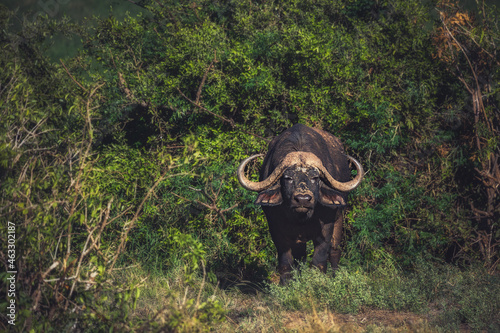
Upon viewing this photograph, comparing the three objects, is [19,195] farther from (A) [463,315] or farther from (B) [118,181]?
(A) [463,315]

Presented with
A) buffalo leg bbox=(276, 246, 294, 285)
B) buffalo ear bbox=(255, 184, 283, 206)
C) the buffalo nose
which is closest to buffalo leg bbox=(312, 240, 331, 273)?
buffalo leg bbox=(276, 246, 294, 285)

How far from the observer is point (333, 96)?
8484 millimetres

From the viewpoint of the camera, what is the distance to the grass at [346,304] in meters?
4.73

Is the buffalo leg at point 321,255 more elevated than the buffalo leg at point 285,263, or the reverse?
the buffalo leg at point 321,255

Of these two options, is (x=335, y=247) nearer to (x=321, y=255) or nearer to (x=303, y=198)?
(x=321, y=255)

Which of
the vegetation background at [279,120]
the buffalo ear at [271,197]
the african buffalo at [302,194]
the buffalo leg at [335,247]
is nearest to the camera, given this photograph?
the african buffalo at [302,194]

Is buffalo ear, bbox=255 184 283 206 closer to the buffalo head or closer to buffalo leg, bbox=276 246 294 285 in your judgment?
the buffalo head

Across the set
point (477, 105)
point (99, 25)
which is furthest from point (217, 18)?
point (477, 105)

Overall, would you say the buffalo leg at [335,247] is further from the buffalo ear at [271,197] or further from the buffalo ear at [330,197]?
the buffalo ear at [271,197]

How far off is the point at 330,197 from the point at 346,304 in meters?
1.22

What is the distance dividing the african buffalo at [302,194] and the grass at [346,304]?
509 millimetres

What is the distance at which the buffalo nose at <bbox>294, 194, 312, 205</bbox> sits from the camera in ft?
18.2

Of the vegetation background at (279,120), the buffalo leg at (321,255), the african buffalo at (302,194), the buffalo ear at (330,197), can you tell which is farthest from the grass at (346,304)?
the buffalo ear at (330,197)

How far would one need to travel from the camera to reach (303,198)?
5.55 metres
